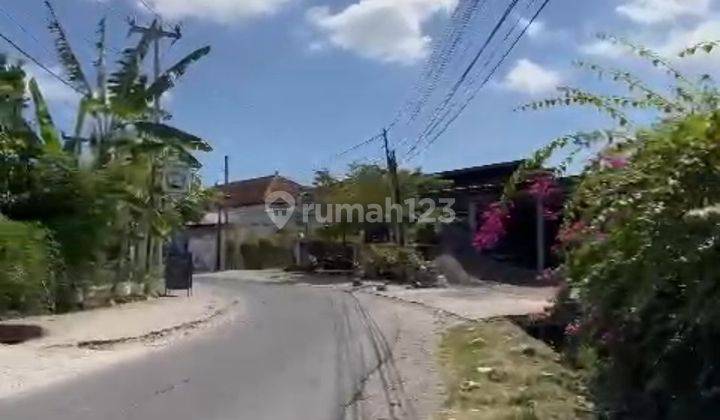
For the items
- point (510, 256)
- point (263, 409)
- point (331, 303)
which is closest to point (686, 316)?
point (263, 409)

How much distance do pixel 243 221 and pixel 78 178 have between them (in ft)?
141

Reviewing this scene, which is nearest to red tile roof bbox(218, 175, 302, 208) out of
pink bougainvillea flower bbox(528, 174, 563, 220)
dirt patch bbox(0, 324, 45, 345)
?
dirt patch bbox(0, 324, 45, 345)

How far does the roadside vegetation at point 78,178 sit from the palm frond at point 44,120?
0.02 m

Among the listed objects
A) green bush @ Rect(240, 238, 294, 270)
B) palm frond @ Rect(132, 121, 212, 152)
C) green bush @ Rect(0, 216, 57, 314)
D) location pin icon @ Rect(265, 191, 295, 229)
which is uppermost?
location pin icon @ Rect(265, 191, 295, 229)

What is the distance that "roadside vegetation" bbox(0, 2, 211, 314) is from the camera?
1673cm

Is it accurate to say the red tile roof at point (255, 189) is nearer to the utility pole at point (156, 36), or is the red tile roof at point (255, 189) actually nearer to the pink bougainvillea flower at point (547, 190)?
the utility pole at point (156, 36)

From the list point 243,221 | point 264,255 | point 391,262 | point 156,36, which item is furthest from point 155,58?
point 243,221

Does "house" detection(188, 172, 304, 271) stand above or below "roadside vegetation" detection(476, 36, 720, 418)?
above

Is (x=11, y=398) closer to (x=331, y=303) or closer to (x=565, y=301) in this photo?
(x=565, y=301)

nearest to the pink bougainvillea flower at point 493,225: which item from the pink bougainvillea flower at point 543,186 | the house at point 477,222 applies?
the pink bougainvillea flower at point 543,186

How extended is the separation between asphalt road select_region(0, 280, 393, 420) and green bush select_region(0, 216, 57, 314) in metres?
3.42

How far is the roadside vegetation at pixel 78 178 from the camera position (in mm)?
16734

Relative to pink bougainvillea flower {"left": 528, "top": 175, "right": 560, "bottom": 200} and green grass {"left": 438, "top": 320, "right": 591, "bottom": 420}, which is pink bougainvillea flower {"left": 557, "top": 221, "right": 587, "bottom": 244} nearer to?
pink bougainvillea flower {"left": 528, "top": 175, "right": 560, "bottom": 200}

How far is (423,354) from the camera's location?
13633 mm
